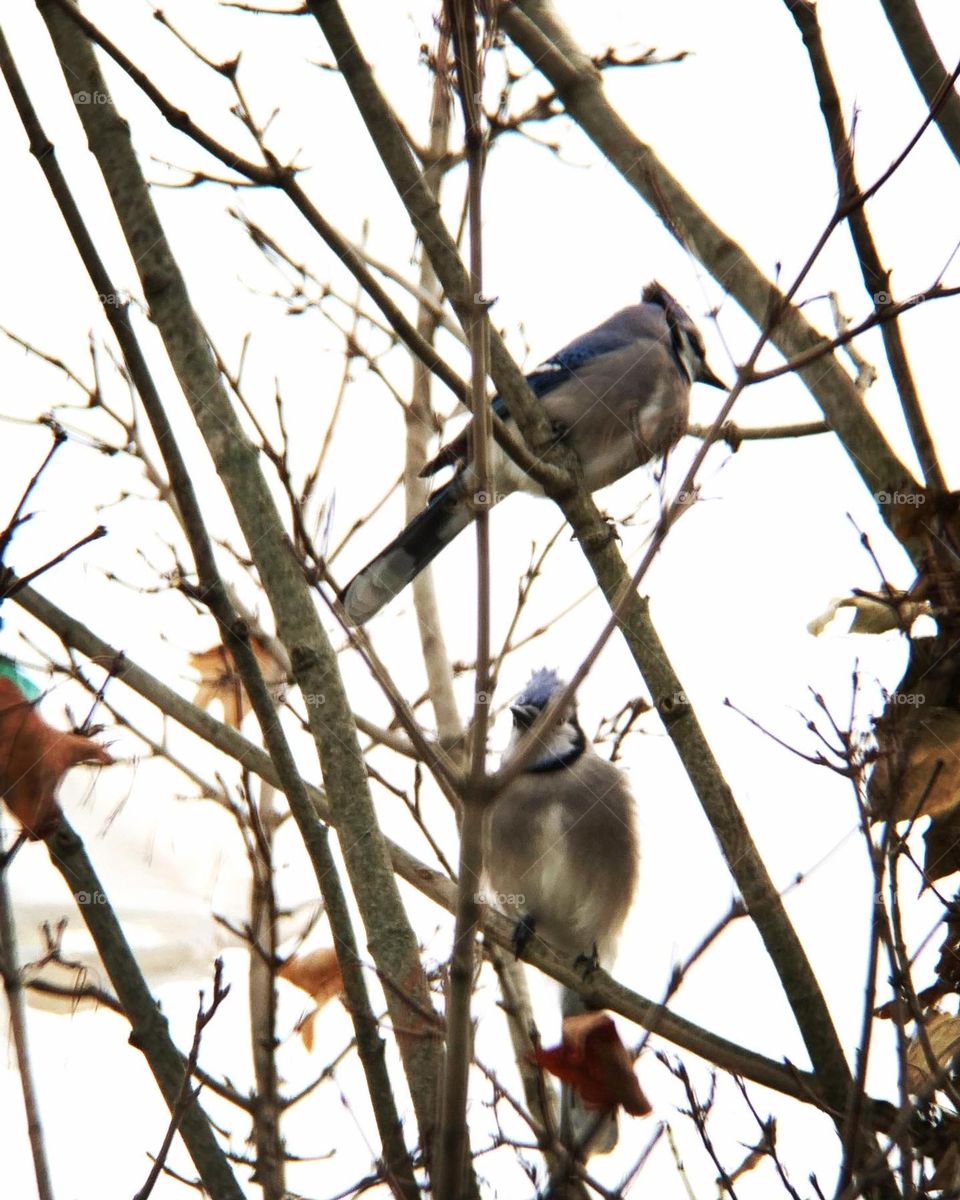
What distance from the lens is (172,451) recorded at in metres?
1.85

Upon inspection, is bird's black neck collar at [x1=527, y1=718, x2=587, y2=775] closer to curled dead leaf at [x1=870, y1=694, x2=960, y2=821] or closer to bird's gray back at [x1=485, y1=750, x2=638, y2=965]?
bird's gray back at [x1=485, y1=750, x2=638, y2=965]

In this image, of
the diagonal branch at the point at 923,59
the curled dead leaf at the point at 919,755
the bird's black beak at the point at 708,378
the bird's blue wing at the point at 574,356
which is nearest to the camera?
the curled dead leaf at the point at 919,755

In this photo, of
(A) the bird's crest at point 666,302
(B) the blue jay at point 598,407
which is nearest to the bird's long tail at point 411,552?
(B) the blue jay at point 598,407

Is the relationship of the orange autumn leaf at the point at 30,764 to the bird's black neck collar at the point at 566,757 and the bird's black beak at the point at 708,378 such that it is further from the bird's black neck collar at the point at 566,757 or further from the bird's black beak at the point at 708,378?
the bird's black beak at the point at 708,378

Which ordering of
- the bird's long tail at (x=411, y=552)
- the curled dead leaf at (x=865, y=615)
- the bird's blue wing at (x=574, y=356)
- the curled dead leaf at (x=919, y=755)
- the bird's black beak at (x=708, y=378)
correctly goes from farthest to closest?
the bird's black beak at (x=708, y=378)
the bird's blue wing at (x=574, y=356)
the bird's long tail at (x=411, y=552)
the curled dead leaf at (x=865, y=615)
the curled dead leaf at (x=919, y=755)

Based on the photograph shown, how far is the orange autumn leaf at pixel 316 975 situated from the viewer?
2355 millimetres

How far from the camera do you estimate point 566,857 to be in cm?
341

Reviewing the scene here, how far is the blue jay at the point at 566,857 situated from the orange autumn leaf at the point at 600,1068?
1.66 metres

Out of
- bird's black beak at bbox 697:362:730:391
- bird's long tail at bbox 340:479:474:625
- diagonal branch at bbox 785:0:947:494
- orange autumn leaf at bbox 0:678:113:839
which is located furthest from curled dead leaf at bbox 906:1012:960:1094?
bird's black beak at bbox 697:362:730:391

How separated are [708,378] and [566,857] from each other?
1.69m

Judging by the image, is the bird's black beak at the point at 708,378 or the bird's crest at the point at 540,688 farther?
the bird's black beak at the point at 708,378

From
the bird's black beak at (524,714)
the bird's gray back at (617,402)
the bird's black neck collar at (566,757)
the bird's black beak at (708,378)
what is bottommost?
the bird's black neck collar at (566,757)

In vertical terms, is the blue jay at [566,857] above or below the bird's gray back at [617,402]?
below

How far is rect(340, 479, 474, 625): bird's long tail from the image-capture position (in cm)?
341
